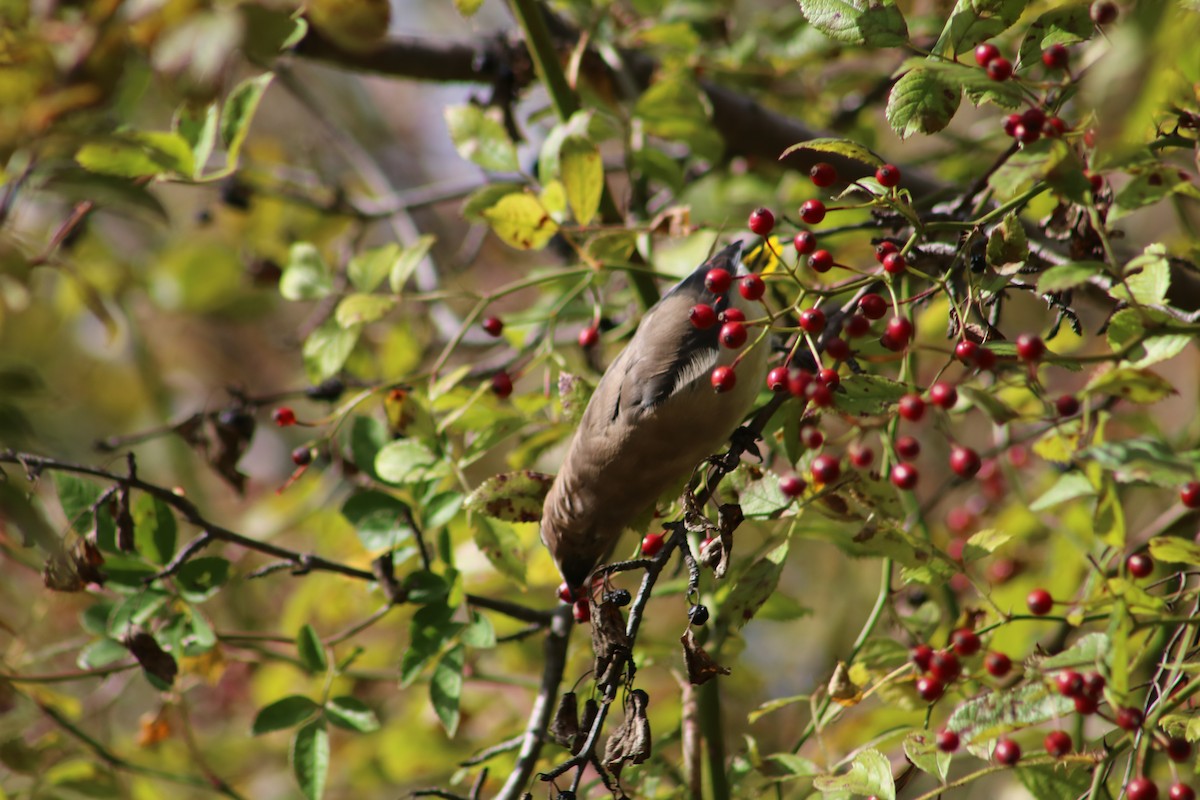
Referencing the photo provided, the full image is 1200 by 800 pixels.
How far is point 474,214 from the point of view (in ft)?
7.28

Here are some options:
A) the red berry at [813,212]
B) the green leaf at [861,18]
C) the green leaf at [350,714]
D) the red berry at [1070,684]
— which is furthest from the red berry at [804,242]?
the green leaf at [350,714]

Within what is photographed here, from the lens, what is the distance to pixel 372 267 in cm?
248

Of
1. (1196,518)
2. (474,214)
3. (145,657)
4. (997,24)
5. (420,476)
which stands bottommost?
(1196,518)

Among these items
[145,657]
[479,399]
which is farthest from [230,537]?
[479,399]

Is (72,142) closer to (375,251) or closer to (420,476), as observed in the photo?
(420,476)

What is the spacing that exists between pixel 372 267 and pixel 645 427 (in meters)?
0.80

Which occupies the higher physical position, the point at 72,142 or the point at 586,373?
the point at 72,142

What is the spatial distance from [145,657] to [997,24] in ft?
6.08

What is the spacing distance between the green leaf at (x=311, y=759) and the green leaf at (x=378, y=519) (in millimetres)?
382

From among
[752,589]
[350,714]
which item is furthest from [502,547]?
[752,589]

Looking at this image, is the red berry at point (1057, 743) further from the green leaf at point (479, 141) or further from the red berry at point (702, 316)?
the green leaf at point (479, 141)

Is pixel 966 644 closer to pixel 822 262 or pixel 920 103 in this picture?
pixel 822 262

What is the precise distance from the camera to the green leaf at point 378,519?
7.16 ft

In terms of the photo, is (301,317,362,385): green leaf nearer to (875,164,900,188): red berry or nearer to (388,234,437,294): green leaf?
(388,234,437,294): green leaf
